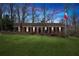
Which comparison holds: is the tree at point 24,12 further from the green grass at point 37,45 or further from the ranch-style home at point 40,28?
the green grass at point 37,45

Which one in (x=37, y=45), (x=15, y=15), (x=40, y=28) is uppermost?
(x=15, y=15)

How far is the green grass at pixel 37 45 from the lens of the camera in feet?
29.7

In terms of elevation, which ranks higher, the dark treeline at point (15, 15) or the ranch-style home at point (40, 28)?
the dark treeline at point (15, 15)

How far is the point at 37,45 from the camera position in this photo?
9.08 m

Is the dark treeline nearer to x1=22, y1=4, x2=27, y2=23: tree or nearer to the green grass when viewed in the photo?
x1=22, y1=4, x2=27, y2=23: tree

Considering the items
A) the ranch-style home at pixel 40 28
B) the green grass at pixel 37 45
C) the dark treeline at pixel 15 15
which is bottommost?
the green grass at pixel 37 45

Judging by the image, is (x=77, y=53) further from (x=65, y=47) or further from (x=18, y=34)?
(x=18, y=34)

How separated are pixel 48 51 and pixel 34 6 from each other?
0.53m

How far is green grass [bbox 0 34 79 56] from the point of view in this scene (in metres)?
9.05

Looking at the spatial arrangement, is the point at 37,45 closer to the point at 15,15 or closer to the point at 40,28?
the point at 40,28

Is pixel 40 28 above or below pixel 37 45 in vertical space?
above

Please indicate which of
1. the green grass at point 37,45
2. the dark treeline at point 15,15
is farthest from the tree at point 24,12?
the green grass at point 37,45

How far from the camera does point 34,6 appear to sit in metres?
9.09

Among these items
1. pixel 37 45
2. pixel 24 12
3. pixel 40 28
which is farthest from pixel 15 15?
pixel 37 45
